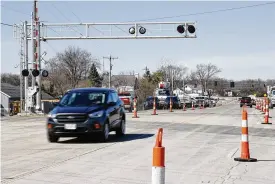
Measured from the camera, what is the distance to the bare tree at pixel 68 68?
98.4 metres

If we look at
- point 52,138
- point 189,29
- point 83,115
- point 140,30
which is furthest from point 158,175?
point 140,30

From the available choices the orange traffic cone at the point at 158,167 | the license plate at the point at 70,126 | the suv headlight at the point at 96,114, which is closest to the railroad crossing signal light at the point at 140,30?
the suv headlight at the point at 96,114

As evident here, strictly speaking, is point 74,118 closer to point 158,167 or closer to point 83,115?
point 83,115

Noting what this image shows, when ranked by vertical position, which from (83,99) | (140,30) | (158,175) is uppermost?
(140,30)

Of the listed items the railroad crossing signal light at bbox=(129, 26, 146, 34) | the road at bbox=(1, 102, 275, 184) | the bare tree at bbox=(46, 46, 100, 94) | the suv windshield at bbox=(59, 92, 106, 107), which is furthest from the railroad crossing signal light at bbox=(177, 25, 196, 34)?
the bare tree at bbox=(46, 46, 100, 94)

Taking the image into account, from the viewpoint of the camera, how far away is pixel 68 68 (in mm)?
103750

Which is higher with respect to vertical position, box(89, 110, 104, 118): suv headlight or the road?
box(89, 110, 104, 118): suv headlight

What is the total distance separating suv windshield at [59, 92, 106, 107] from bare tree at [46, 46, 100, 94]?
82260mm

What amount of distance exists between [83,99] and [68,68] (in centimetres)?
9107

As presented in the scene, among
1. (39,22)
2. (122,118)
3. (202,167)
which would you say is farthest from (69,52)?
(202,167)

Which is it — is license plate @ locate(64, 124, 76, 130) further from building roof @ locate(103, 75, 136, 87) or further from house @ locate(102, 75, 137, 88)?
building roof @ locate(103, 75, 136, 87)

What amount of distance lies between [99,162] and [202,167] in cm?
204

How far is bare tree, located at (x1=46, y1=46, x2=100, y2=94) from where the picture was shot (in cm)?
9844

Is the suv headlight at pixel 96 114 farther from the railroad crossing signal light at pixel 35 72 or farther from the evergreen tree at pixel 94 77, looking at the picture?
the evergreen tree at pixel 94 77
